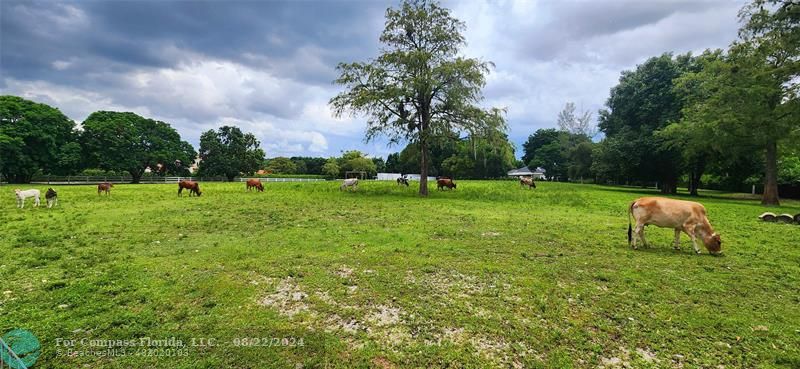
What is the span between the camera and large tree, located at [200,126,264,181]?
5838cm

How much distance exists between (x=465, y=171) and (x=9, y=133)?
194 feet

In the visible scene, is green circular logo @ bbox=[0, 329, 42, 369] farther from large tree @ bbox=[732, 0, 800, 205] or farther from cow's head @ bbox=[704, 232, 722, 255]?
large tree @ bbox=[732, 0, 800, 205]

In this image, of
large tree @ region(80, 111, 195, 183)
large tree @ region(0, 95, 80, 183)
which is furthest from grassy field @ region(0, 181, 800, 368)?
large tree @ region(80, 111, 195, 183)

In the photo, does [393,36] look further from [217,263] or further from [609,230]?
[217,263]

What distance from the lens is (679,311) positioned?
15.0ft

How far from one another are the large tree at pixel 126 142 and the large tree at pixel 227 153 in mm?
5331

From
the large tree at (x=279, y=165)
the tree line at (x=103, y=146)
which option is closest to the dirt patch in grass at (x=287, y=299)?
the tree line at (x=103, y=146)

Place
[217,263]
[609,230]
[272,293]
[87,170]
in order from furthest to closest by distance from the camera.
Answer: [87,170], [609,230], [217,263], [272,293]

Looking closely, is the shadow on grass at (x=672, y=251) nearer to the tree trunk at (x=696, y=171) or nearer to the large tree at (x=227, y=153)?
the tree trunk at (x=696, y=171)

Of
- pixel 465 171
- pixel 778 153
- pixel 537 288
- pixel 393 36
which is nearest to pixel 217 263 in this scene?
pixel 537 288

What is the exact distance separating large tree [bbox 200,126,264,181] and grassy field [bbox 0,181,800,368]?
5387 centimetres

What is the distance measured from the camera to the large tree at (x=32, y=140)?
35.6 m

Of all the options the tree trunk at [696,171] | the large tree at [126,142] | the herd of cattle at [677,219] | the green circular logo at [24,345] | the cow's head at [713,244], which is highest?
the large tree at [126,142]

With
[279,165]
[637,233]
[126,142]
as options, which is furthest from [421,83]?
[279,165]
